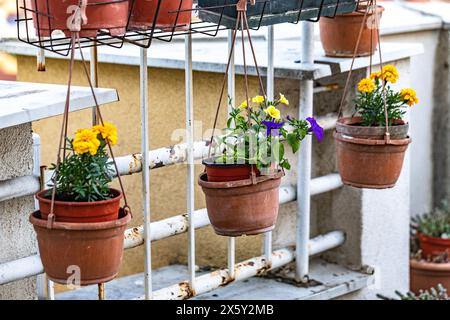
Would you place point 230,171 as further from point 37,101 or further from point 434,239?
point 434,239

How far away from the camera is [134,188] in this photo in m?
4.06

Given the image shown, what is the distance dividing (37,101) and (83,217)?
0.45 meters

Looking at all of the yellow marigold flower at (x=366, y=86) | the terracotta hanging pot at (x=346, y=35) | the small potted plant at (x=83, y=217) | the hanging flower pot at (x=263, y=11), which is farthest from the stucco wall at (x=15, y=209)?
the terracotta hanging pot at (x=346, y=35)

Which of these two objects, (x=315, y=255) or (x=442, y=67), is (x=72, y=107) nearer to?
(x=315, y=255)

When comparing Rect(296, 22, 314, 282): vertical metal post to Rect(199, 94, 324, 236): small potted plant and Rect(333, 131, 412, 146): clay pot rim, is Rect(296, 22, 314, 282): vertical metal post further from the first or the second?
Rect(199, 94, 324, 236): small potted plant

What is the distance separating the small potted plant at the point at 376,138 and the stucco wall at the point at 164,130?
0.60 m

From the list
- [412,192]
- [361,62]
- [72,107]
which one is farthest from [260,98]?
[412,192]

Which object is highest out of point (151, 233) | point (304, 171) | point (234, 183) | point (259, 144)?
point (259, 144)

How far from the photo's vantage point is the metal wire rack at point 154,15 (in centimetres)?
242

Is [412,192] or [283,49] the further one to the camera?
[412,192]

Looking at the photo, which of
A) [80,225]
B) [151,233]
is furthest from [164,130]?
[80,225]

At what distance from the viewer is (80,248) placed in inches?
92.4

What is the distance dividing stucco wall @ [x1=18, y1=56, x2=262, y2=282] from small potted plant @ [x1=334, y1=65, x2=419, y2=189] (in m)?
0.60

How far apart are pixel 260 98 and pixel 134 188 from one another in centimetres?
140
